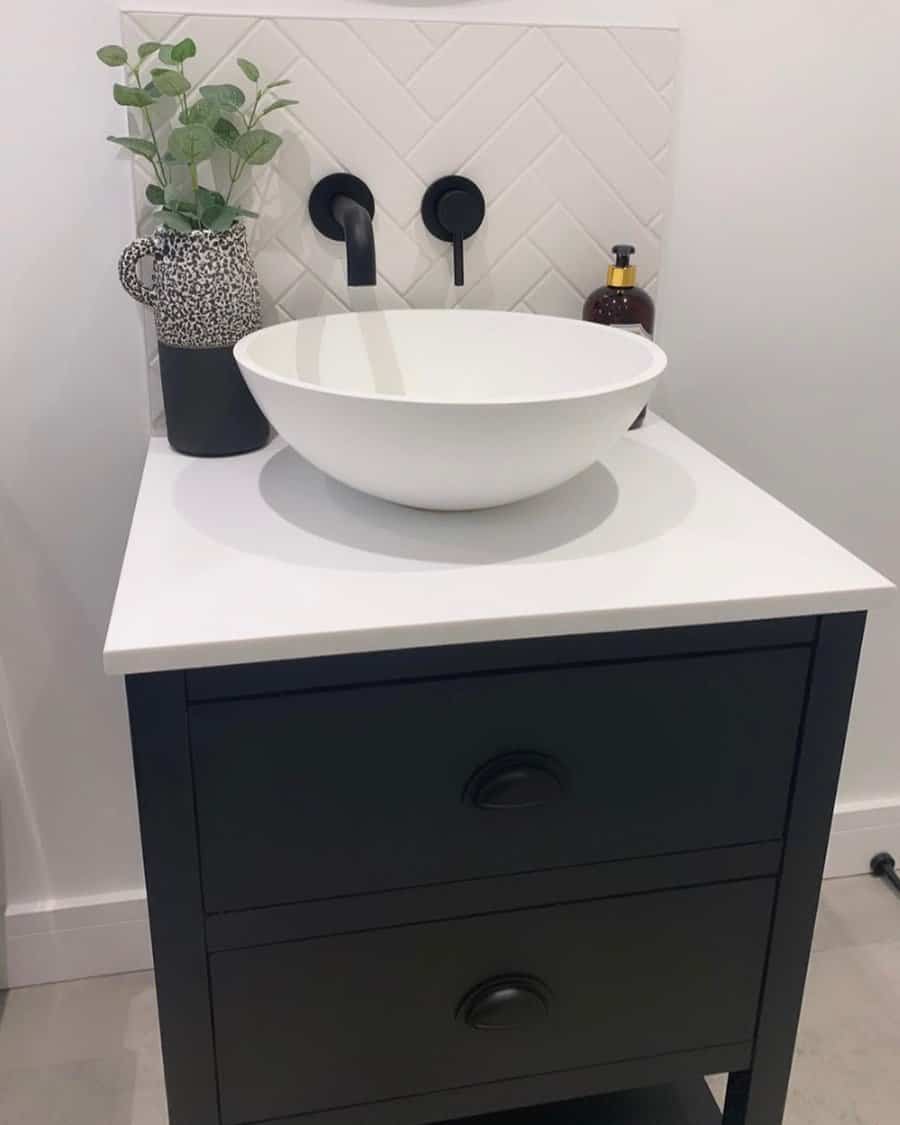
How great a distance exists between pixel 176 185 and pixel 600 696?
641 mm

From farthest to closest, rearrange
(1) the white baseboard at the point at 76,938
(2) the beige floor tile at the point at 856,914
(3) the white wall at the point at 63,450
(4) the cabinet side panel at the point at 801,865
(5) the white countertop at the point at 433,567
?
(2) the beige floor tile at the point at 856,914, (1) the white baseboard at the point at 76,938, (3) the white wall at the point at 63,450, (4) the cabinet side panel at the point at 801,865, (5) the white countertop at the point at 433,567

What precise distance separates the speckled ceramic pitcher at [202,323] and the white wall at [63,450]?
14cm

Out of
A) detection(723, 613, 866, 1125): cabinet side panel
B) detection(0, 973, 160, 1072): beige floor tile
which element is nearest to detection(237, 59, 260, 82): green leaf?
detection(723, 613, 866, 1125): cabinet side panel

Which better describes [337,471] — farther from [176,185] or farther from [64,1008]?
[64,1008]

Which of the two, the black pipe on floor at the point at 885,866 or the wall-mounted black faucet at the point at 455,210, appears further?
the black pipe on floor at the point at 885,866

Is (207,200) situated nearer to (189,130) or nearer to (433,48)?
(189,130)

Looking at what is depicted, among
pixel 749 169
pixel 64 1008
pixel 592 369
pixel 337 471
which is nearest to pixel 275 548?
pixel 337 471

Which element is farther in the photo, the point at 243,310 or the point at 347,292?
the point at 347,292

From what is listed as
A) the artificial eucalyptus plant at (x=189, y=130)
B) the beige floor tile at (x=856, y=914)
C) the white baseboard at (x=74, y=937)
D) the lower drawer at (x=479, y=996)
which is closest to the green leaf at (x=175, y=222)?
the artificial eucalyptus plant at (x=189, y=130)

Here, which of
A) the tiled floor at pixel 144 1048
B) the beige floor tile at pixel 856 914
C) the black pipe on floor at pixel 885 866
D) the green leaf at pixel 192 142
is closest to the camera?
the green leaf at pixel 192 142

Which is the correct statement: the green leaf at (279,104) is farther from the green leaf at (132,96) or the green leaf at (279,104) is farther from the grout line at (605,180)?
the grout line at (605,180)

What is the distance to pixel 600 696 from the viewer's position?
821 mm

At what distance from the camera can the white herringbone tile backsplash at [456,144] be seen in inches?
42.2

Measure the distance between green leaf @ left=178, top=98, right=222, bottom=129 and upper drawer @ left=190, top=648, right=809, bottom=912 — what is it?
56 centimetres
